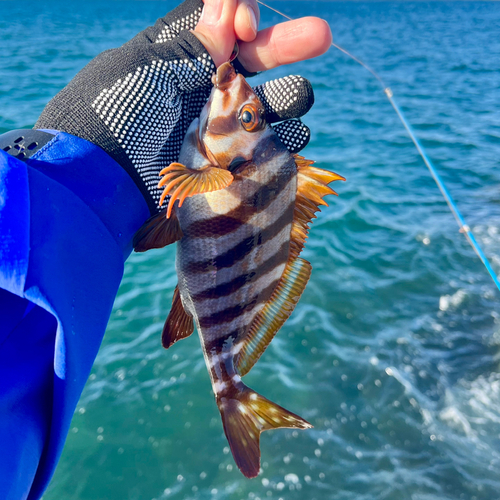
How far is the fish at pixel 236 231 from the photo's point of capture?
2.02 m

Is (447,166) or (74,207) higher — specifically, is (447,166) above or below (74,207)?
below

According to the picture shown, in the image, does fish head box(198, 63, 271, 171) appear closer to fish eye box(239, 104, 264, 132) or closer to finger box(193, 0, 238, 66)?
fish eye box(239, 104, 264, 132)

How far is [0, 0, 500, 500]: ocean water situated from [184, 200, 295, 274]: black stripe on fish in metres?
3.58

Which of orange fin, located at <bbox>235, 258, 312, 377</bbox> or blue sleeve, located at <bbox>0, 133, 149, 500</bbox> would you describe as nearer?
blue sleeve, located at <bbox>0, 133, 149, 500</bbox>

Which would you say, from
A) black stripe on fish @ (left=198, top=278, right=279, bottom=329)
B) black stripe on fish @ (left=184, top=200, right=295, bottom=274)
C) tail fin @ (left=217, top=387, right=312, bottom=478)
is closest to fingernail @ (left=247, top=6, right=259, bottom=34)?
black stripe on fish @ (left=184, top=200, right=295, bottom=274)

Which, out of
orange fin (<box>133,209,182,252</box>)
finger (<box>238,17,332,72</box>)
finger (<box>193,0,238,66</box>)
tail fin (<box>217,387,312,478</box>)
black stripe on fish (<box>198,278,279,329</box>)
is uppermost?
finger (<box>193,0,238,66</box>)

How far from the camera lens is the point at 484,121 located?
43.3 feet

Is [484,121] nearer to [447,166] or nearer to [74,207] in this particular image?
[447,166]

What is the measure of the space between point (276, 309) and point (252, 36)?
5.08ft

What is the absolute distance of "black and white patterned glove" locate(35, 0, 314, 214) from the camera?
2236 millimetres

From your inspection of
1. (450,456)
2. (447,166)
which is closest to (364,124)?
(447,166)

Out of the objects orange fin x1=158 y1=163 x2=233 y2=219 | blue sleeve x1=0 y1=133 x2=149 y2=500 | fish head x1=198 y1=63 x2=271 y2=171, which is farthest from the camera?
fish head x1=198 y1=63 x2=271 y2=171

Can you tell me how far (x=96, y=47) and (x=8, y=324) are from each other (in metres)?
20.5

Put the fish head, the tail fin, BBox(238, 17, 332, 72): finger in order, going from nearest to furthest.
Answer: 1. the tail fin
2. the fish head
3. BBox(238, 17, 332, 72): finger
